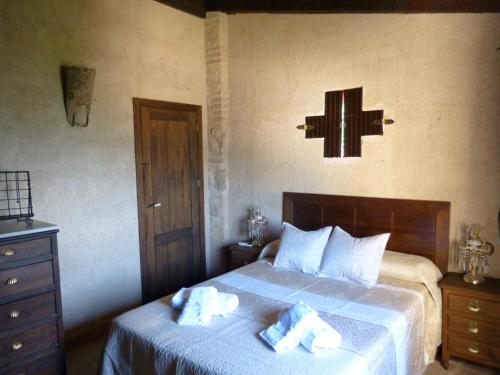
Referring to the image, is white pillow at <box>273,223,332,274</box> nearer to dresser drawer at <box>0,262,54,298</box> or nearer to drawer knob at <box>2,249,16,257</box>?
dresser drawer at <box>0,262,54,298</box>

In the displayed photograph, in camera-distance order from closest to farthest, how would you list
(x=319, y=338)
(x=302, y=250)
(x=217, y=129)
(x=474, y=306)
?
(x=319, y=338), (x=474, y=306), (x=302, y=250), (x=217, y=129)

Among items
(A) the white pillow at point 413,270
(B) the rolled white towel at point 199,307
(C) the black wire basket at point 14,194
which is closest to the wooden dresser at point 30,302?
(C) the black wire basket at point 14,194

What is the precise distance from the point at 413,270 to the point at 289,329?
1.21m

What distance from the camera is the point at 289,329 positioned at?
1798 mm

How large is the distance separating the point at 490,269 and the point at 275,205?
1.79 m

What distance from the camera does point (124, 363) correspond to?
79.9 inches

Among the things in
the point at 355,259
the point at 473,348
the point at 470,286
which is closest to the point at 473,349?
the point at 473,348

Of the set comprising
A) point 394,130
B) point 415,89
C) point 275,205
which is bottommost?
point 275,205

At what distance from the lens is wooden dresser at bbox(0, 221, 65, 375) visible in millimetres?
2051

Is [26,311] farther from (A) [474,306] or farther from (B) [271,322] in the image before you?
(A) [474,306]

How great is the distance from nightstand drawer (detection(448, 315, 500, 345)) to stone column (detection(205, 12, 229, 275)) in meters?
2.21

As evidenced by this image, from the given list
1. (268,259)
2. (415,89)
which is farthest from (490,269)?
(268,259)

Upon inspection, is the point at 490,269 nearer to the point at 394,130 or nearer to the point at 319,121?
the point at 394,130

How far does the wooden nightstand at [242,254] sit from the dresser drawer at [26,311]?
5.64 ft
